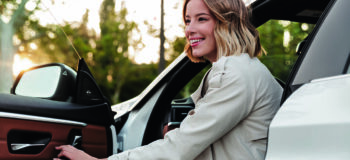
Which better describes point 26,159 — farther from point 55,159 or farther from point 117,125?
point 117,125

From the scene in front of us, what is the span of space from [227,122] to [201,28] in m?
0.57

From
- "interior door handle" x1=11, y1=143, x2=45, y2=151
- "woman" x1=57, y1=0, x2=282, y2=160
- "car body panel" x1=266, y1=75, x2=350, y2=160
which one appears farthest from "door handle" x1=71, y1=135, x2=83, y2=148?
"car body panel" x1=266, y1=75, x2=350, y2=160

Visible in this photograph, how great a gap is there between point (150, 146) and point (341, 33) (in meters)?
0.84

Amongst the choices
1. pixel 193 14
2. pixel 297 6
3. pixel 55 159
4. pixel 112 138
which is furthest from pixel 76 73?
pixel 297 6

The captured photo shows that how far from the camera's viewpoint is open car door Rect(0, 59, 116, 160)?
177 centimetres

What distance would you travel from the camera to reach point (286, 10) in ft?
7.29

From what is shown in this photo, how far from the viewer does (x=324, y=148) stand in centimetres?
119

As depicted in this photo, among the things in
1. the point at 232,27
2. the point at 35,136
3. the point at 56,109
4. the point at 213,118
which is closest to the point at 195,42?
the point at 232,27

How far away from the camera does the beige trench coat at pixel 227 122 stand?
5.06 feet

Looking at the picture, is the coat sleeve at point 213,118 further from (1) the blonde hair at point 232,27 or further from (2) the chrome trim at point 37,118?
(2) the chrome trim at point 37,118

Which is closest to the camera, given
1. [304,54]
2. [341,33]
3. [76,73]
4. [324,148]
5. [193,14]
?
[324,148]

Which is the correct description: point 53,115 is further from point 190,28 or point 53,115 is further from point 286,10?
point 286,10

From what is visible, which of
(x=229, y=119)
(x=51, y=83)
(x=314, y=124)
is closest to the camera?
(x=314, y=124)

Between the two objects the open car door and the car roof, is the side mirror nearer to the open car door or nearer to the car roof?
the open car door
